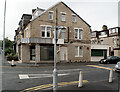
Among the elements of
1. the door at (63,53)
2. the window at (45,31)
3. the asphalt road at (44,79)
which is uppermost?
the window at (45,31)

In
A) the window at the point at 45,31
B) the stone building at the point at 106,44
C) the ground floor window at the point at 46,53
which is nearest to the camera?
the ground floor window at the point at 46,53

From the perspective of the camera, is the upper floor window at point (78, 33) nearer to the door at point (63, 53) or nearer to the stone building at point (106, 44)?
the door at point (63, 53)

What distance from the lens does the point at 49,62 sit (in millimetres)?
23297

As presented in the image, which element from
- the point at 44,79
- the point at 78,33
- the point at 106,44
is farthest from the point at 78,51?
the point at 44,79

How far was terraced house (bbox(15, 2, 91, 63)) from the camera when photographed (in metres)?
22.8

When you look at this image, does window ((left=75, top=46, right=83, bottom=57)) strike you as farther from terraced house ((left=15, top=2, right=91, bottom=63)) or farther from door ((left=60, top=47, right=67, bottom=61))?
door ((left=60, top=47, right=67, bottom=61))

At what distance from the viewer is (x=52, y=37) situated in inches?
939

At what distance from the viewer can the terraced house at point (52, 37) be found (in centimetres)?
2277

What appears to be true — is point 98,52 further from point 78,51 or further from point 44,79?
point 44,79

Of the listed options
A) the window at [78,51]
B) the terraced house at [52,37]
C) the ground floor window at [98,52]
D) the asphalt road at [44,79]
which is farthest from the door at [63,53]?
the asphalt road at [44,79]

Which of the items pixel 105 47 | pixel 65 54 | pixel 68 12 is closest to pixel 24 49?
pixel 65 54

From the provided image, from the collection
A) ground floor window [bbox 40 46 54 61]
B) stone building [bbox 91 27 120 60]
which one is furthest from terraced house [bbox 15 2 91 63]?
stone building [bbox 91 27 120 60]

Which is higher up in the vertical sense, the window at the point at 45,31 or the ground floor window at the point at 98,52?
the window at the point at 45,31

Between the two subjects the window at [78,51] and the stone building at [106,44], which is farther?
the stone building at [106,44]
